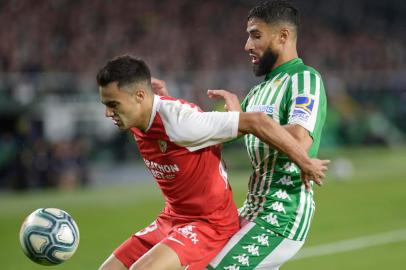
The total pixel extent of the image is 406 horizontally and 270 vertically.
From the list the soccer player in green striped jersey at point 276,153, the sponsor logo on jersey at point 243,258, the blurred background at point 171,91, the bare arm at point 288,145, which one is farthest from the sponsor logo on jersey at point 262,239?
the blurred background at point 171,91

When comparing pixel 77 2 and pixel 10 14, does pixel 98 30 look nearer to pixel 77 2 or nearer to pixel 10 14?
pixel 77 2

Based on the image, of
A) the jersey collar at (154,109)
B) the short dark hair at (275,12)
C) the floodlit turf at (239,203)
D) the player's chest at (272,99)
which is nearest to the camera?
the jersey collar at (154,109)

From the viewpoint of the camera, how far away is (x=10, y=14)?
24281 mm

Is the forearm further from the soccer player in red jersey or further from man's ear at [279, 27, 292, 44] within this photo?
man's ear at [279, 27, 292, 44]

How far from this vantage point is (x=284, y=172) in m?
5.50

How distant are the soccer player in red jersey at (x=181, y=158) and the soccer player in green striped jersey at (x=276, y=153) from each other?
0.61 feet

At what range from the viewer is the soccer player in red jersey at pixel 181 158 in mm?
5059

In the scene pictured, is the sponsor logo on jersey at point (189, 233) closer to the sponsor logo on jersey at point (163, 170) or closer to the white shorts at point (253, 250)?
the white shorts at point (253, 250)

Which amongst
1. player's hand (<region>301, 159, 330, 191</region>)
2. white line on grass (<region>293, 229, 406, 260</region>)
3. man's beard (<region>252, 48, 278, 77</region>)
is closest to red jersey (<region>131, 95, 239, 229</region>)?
player's hand (<region>301, 159, 330, 191</region>)

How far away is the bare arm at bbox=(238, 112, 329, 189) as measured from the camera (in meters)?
4.92

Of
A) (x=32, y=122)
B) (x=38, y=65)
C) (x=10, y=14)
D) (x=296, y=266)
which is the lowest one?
(x=296, y=266)

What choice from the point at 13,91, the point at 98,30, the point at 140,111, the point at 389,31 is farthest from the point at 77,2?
the point at 140,111

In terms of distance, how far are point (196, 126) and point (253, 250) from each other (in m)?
1.01

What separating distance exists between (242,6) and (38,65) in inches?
668
